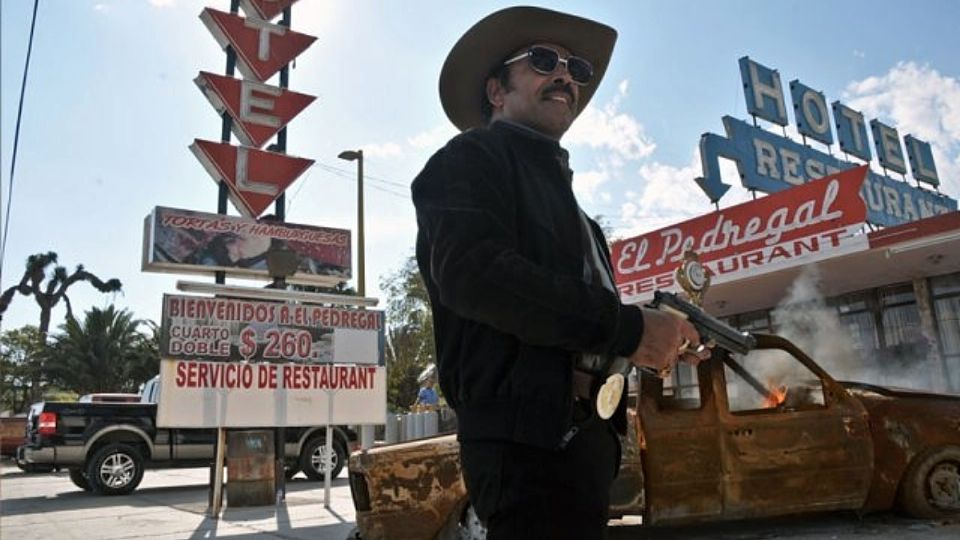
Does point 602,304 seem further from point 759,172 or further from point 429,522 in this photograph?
point 759,172

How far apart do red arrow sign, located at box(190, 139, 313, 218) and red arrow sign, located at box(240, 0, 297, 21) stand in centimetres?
316

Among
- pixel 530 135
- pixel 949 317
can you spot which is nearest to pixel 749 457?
pixel 530 135

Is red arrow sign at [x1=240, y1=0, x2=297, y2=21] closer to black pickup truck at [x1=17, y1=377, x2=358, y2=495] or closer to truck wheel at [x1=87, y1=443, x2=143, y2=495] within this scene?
black pickup truck at [x1=17, y1=377, x2=358, y2=495]

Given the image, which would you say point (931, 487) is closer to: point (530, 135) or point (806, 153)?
point (530, 135)

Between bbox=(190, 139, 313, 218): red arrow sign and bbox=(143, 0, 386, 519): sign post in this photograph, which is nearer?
bbox=(143, 0, 386, 519): sign post

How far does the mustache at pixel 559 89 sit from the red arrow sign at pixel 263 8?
12572 millimetres

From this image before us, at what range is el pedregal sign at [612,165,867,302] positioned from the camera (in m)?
10.5

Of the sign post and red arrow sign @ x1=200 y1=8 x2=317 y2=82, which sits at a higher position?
red arrow sign @ x1=200 y1=8 x2=317 y2=82

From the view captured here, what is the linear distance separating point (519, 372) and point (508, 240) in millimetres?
264

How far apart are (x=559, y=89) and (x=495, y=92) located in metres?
0.22

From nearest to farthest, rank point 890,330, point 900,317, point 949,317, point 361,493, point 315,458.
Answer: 1. point 361,493
2. point 949,317
3. point 315,458
4. point 900,317
5. point 890,330

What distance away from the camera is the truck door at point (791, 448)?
5.54 m

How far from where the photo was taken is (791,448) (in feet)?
18.6

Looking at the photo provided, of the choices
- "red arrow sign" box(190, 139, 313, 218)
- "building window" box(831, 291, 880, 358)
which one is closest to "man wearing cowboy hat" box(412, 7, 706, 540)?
"red arrow sign" box(190, 139, 313, 218)
